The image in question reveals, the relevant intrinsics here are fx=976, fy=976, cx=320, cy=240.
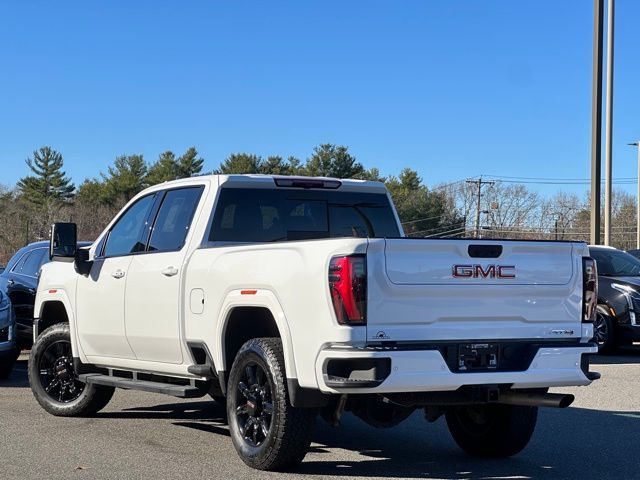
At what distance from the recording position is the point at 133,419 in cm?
893

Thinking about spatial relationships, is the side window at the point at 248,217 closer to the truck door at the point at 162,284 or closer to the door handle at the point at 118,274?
the truck door at the point at 162,284

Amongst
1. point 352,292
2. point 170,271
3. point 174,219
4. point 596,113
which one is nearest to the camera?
point 352,292

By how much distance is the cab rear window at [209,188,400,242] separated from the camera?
25.7 feet

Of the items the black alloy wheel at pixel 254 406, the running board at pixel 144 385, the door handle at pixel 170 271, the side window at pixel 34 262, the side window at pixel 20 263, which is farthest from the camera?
the side window at pixel 20 263

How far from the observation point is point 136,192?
253ft

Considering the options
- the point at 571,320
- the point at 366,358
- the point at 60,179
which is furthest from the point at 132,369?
the point at 60,179

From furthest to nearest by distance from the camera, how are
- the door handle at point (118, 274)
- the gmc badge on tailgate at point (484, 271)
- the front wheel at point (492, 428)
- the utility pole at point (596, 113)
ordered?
the utility pole at point (596, 113)
the door handle at point (118, 274)
the front wheel at point (492, 428)
the gmc badge on tailgate at point (484, 271)

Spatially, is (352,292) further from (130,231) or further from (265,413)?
(130,231)

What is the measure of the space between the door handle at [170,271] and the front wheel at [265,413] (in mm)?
1062

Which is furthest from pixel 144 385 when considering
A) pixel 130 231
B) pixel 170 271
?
pixel 130 231

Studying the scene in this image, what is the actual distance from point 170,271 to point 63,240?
1.56 m

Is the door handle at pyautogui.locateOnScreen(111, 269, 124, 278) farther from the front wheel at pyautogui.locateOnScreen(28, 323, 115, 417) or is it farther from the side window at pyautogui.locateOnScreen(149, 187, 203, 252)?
the front wheel at pyautogui.locateOnScreen(28, 323, 115, 417)

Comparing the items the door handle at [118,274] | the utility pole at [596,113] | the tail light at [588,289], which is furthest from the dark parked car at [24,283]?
the utility pole at [596,113]

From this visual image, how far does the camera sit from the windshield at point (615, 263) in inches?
634
